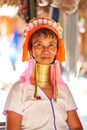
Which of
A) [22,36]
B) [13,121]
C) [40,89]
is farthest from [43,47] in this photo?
[22,36]

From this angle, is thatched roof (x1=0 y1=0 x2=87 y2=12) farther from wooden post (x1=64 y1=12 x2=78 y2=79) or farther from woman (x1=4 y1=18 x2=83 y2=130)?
woman (x1=4 y1=18 x2=83 y2=130)

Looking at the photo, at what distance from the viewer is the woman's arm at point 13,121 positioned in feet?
3.97

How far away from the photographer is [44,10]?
5.96 feet

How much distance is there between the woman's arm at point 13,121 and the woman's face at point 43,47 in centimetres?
26

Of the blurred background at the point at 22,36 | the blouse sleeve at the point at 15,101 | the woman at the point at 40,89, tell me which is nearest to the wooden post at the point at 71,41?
the blurred background at the point at 22,36

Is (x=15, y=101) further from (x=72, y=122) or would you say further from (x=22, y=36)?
(x=22, y=36)

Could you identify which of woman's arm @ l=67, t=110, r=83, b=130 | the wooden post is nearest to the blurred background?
the wooden post

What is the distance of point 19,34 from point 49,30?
0.59 m

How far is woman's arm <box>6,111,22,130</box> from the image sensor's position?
1.21m

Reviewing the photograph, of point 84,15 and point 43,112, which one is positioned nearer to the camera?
point 43,112

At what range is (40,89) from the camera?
128cm

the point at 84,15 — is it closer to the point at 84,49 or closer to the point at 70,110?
the point at 84,49

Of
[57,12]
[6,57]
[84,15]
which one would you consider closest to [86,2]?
[84,15]

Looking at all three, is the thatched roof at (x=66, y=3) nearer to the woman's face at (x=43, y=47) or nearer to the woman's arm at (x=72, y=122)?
the woman's face at (x=43, y=47)
